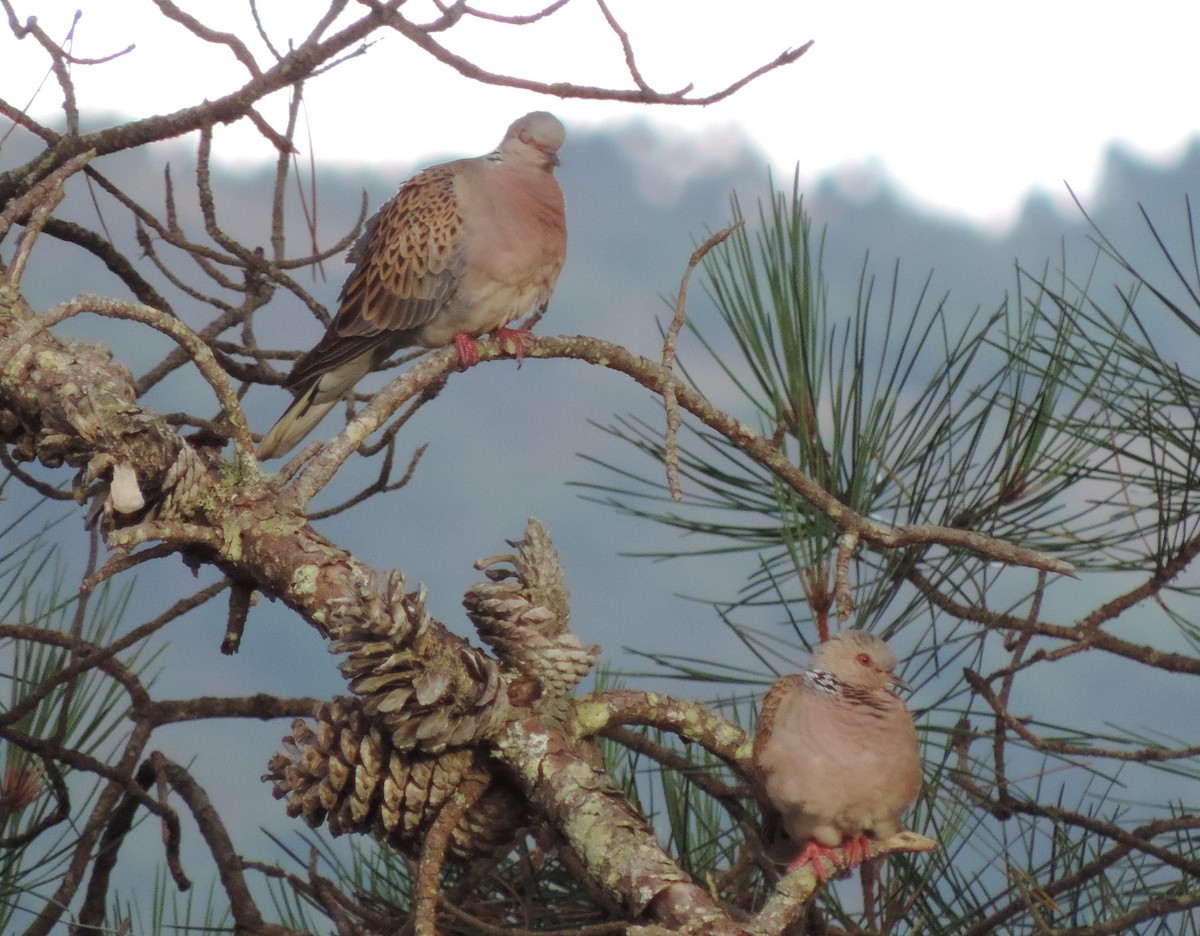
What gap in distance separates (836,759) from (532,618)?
508 millimetres

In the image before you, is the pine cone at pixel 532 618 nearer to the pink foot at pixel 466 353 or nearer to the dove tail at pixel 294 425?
the pink foot at pixel 466 353

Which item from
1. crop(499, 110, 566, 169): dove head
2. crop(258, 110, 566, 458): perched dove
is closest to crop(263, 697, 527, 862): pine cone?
crop(258, 110, 566, 458): perched dove

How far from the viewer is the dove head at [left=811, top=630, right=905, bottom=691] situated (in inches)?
77.9

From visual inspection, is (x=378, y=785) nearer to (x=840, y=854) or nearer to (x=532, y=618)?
(x=532, y=618)

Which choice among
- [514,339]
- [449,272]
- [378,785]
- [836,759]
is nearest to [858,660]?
[836,759]

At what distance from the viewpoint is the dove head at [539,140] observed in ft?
10.3

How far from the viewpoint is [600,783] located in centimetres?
153

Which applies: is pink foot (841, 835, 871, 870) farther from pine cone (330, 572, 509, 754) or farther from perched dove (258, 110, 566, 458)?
perched dove (258, 110, 566, 458)

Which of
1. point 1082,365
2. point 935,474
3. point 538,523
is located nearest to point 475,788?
point 538,523

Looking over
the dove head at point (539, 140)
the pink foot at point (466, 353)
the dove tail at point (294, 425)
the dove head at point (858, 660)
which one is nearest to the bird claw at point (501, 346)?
the pink foot at point (466, 353)

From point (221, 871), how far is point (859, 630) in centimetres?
114

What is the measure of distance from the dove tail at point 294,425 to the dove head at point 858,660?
142 cm

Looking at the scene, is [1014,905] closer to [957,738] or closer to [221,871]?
[957,738]

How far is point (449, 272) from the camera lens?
2.95m
